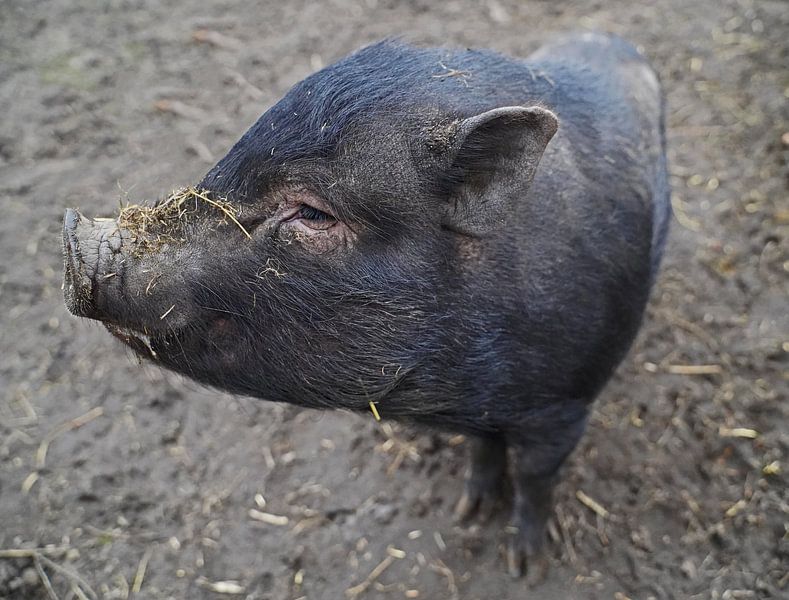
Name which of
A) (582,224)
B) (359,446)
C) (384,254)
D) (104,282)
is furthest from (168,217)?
(359,446)

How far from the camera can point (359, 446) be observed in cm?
427

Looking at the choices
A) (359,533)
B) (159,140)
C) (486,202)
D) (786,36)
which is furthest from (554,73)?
(786,36)

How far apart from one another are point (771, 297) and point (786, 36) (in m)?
2.89

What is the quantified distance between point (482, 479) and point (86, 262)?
2.39m

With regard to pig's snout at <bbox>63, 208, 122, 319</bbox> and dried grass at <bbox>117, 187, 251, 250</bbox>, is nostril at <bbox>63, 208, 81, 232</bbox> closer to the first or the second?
pig's snout at <bbox>63, 208, 122, 319</bbox>

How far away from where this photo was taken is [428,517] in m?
4.00

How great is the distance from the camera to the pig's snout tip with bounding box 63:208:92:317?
2336mm

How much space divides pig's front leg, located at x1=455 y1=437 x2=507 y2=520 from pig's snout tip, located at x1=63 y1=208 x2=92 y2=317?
2.12 meters

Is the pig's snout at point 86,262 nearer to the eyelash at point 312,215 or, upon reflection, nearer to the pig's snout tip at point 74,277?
the pig's snout tip at point 74,277

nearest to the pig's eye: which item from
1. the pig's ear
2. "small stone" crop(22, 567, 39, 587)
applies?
the pig's ear

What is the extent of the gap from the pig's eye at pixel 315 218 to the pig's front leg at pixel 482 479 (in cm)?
180

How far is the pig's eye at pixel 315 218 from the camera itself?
237 cm

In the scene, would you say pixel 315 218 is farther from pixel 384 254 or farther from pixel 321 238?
pixel 384 254

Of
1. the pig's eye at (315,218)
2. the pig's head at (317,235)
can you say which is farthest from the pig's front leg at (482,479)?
the pig's eye at (315,218)
